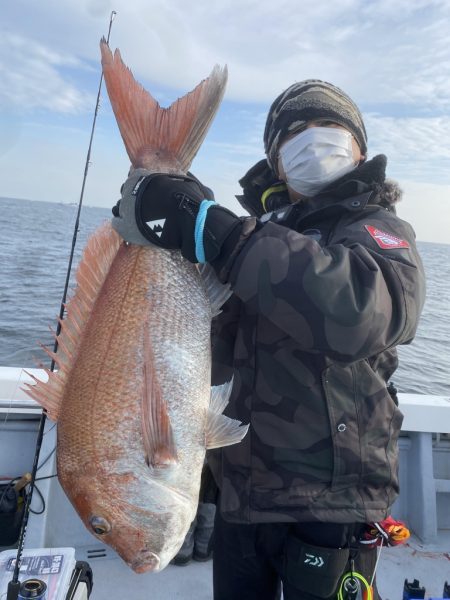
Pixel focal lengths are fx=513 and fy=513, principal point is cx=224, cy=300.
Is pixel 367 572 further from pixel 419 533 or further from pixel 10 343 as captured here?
pixel 10 343

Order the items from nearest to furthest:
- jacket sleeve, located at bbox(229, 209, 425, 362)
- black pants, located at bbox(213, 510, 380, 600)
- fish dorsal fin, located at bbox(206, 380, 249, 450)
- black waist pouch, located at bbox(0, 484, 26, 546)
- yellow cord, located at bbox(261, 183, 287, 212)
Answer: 1. jacket sleeve, located at bbox(229, 209, 425, 362)
2. fish dorsal fin, located at bbox(206, 380, 249, 450)
3. black pants, located at bbox(213, 510, 380, 600)
4. yellow cord, located at bbox(261, 183, 287, 212)
5. black waist pouch, located at bbox(0, 484, 26, 546)

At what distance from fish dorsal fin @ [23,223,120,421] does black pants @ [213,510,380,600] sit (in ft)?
3.40

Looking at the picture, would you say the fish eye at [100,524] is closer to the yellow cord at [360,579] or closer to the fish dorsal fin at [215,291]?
the fish dorsal fin at [215,291]

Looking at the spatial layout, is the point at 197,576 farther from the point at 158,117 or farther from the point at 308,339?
the point at 158,117

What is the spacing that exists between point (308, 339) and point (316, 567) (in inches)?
39.7

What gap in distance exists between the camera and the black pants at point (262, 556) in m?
2.01

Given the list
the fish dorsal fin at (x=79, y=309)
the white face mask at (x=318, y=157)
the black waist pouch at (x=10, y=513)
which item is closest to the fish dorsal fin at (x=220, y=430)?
the fish dorsal fin at (x=79, y=309)

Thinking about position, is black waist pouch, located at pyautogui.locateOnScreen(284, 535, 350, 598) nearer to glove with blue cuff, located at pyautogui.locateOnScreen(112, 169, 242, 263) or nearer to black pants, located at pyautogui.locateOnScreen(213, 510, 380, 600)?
black pants, located at pyautogui.locateOnScreen(213, 510, 380, 600)

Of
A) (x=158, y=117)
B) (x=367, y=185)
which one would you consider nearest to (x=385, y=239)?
(x=367, y=185)

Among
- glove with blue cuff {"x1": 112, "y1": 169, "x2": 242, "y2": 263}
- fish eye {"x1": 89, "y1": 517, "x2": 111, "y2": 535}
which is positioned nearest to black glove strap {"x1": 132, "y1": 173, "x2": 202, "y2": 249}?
glove with blue cuff {"x1": 112, "y1": 169, "x2": 242, "y2": 263}

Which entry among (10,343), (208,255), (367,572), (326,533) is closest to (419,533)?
(367,572)

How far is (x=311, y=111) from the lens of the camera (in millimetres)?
2092

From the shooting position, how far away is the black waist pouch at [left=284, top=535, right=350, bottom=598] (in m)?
1.98

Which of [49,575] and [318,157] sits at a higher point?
[318,157]
